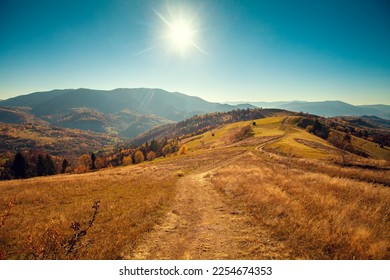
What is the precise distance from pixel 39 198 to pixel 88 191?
3.92 metres

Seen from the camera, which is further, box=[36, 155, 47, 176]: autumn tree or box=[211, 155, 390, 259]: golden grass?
box=[36, 155, 47, 176]: autumn tree

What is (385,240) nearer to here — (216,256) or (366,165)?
(216,256)

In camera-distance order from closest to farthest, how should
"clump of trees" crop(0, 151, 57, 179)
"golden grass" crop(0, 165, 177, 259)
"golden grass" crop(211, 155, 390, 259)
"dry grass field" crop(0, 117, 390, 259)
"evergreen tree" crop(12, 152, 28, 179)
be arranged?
"golden grass" crop(211, 155, 390, 259)
"dry grass field" crop(0, 117, 390, 259)
"golden grass" crop(0, 165, 177, 259)
"evergreen tree" crop(12, 152, 28, 179)
"clump of trees" crop(0, 151, 57, 179)

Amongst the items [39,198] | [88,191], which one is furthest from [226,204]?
[39,198]

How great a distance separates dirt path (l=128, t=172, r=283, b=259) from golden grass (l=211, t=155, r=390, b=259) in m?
0.91

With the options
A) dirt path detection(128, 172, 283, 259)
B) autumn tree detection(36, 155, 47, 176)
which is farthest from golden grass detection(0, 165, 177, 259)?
autumn tree detection(36, 155, 47, 176)

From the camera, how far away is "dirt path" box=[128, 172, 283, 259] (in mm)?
7727

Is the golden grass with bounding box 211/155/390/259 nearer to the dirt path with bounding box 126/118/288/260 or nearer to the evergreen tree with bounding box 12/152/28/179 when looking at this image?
the dirt path with bounding box 126/118/288/260

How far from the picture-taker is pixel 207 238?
29.5 feet

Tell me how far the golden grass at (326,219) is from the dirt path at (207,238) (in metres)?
0.91

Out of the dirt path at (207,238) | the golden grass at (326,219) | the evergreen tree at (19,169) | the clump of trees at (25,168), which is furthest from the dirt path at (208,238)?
the evergreen tree at (19,169)

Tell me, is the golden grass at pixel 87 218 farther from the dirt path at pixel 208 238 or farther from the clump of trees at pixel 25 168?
the clump of trees at pixel 25 168

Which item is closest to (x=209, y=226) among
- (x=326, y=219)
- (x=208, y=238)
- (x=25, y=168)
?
(x=208, y=238)

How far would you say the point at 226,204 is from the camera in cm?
1413
